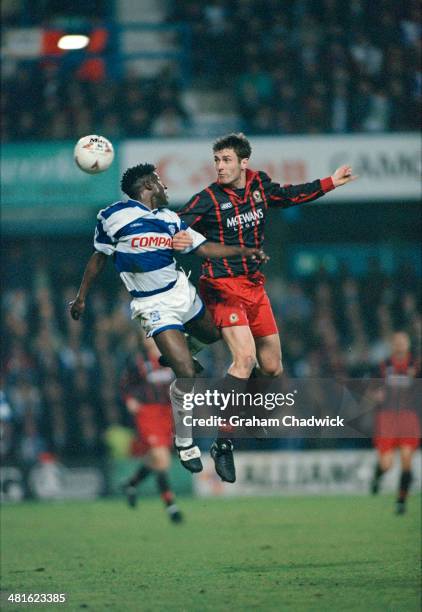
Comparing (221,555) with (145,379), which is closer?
(221,555)

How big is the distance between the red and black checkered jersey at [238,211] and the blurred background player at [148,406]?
5.90m

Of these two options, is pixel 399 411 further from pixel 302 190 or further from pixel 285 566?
pixel 302 190

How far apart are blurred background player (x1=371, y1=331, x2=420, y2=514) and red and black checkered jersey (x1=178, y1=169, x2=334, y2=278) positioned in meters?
4.69

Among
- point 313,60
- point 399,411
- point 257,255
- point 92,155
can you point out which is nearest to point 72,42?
point 313,60

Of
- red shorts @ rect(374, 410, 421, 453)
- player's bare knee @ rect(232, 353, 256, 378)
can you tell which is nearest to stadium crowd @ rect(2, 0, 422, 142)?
red shorts @ rect(374, 410, 421, 453)

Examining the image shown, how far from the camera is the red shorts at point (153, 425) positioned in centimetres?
1423

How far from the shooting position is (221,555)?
11.2 meters

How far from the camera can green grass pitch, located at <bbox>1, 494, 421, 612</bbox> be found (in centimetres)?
881

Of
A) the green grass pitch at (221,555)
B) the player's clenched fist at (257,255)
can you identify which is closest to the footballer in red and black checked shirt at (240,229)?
the player's clenched fist at (257,255)

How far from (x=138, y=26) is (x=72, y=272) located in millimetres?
3758

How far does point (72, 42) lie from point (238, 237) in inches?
390

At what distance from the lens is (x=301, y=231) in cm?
1825

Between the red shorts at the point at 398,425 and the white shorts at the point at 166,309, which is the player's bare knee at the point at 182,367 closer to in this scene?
the white shorts at the point at 166,309

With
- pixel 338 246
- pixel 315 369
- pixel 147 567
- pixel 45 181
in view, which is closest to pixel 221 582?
pixel 147 567
